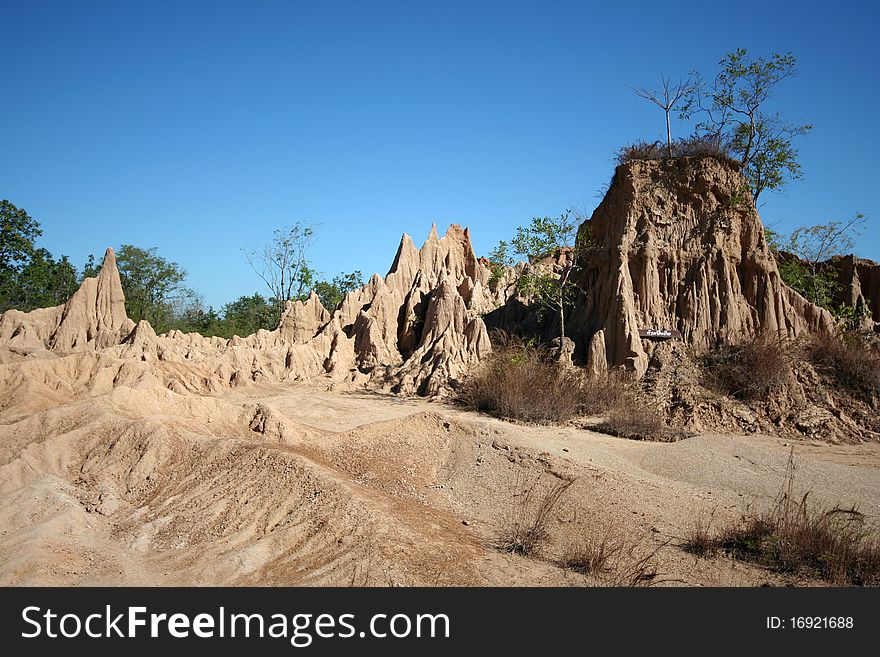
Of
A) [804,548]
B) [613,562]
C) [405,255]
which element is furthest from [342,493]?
[405,255]

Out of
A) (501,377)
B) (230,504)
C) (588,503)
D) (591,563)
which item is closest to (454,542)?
(591,563)

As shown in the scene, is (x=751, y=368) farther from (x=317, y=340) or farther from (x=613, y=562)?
(x=317, y=340)

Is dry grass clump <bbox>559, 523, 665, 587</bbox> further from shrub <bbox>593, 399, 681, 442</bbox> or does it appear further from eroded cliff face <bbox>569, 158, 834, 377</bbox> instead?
eroded cliff face <bbox>569, 158, 834, 377</bbox>

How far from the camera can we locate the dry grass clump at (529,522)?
6090 mm

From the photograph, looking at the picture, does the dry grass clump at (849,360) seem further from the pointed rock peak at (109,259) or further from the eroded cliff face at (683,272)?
the pointed rock peak at (109,259)

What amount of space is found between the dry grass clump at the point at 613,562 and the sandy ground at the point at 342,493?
0.16 feet

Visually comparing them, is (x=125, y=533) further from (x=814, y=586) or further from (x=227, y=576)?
(x=814, y=586)

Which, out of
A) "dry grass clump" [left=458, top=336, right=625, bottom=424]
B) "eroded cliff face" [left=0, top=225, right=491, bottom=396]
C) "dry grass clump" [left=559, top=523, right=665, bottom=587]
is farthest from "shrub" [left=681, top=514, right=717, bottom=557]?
"eroded cliff face" [left=0, top=225, right=491, bottom=396]

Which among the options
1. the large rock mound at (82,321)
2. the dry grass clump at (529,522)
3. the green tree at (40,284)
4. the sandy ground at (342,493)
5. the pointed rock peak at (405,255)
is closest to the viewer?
the sandy ground at (342,493)

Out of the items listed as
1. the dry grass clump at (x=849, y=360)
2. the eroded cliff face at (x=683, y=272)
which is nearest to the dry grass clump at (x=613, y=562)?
the eroded cliff face at (x=683, y=272)

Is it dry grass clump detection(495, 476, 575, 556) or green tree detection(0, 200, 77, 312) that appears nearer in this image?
dry grass clump detection(495, 476, 575, 556)

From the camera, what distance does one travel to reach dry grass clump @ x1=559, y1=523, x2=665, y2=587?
5.24 metres

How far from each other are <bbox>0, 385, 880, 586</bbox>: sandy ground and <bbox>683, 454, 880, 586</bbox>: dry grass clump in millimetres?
231
